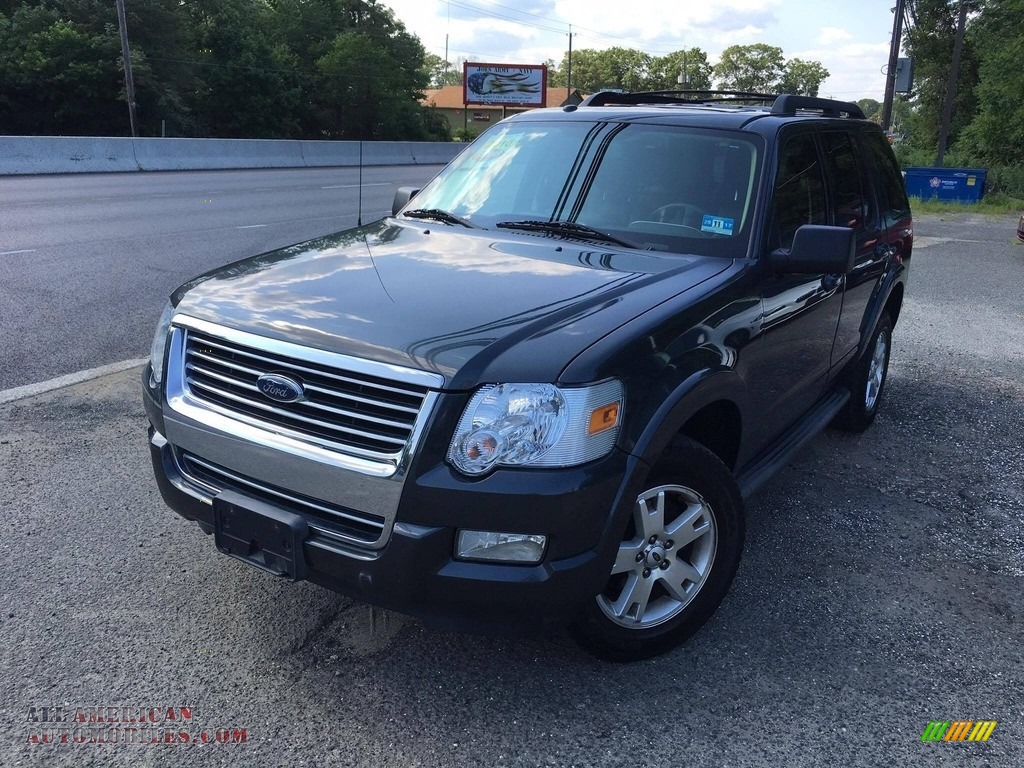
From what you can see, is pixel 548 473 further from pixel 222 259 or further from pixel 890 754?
pixel 222 259

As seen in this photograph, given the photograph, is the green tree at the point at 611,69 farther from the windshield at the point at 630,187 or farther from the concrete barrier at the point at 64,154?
the windshield at the point at 630,187

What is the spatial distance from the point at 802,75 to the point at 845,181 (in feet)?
455

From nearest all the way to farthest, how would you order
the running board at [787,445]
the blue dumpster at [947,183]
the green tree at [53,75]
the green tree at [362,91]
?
1. the running board at [787,445]
2. the blue dumpster at [947,183]
3. the green tree at [53,75]
4. the green tree at [362,91]

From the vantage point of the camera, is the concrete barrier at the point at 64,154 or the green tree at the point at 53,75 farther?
the green tree at the point at 53,75

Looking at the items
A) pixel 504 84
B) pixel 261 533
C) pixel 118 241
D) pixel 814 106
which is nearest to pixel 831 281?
pixel 814 106

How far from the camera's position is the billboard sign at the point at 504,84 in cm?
6275

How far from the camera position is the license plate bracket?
259 cm

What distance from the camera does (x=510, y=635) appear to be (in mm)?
2580

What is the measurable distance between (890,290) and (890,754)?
339cm

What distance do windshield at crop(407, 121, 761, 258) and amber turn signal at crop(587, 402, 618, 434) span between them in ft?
4.04

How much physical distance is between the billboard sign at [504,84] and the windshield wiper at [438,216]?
61393mm

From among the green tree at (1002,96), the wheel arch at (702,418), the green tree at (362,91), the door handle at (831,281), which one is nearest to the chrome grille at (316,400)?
the wheel arch at (702,418)

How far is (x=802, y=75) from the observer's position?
423ft

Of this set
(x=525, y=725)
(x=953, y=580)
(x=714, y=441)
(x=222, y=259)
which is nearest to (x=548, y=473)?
(x=525, y=725)
